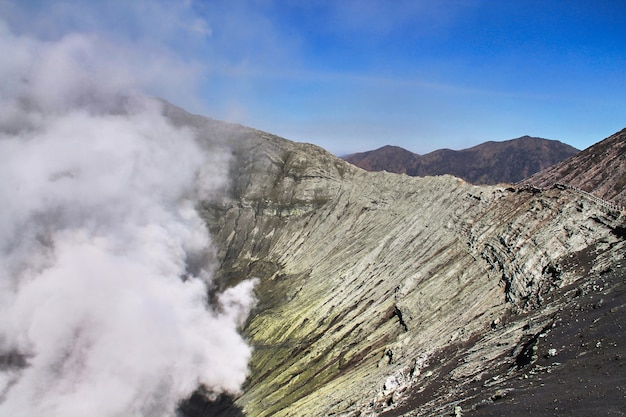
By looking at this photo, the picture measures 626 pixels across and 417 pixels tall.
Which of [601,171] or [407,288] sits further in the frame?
[601,171]

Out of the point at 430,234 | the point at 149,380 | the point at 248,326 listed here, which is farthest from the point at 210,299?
the point at 430,234

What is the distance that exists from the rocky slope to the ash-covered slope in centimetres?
4668

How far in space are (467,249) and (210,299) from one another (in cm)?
7432

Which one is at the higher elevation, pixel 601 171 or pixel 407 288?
pixel 601 171

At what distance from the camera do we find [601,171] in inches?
4692

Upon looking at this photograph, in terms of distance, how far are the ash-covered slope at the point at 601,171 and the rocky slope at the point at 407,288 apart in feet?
153

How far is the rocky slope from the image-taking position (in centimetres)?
4469

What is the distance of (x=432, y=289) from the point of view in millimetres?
67000

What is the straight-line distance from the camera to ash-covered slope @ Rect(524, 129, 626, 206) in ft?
355

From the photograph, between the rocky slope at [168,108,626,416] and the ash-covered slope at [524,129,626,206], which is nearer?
the rocky slope at [168,108,626,416]

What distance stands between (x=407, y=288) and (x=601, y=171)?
281 feet

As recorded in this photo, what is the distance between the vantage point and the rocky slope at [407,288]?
44688 mm

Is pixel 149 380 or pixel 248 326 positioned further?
pixel 248 326

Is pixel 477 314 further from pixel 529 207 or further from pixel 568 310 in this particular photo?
pixel 529 207
